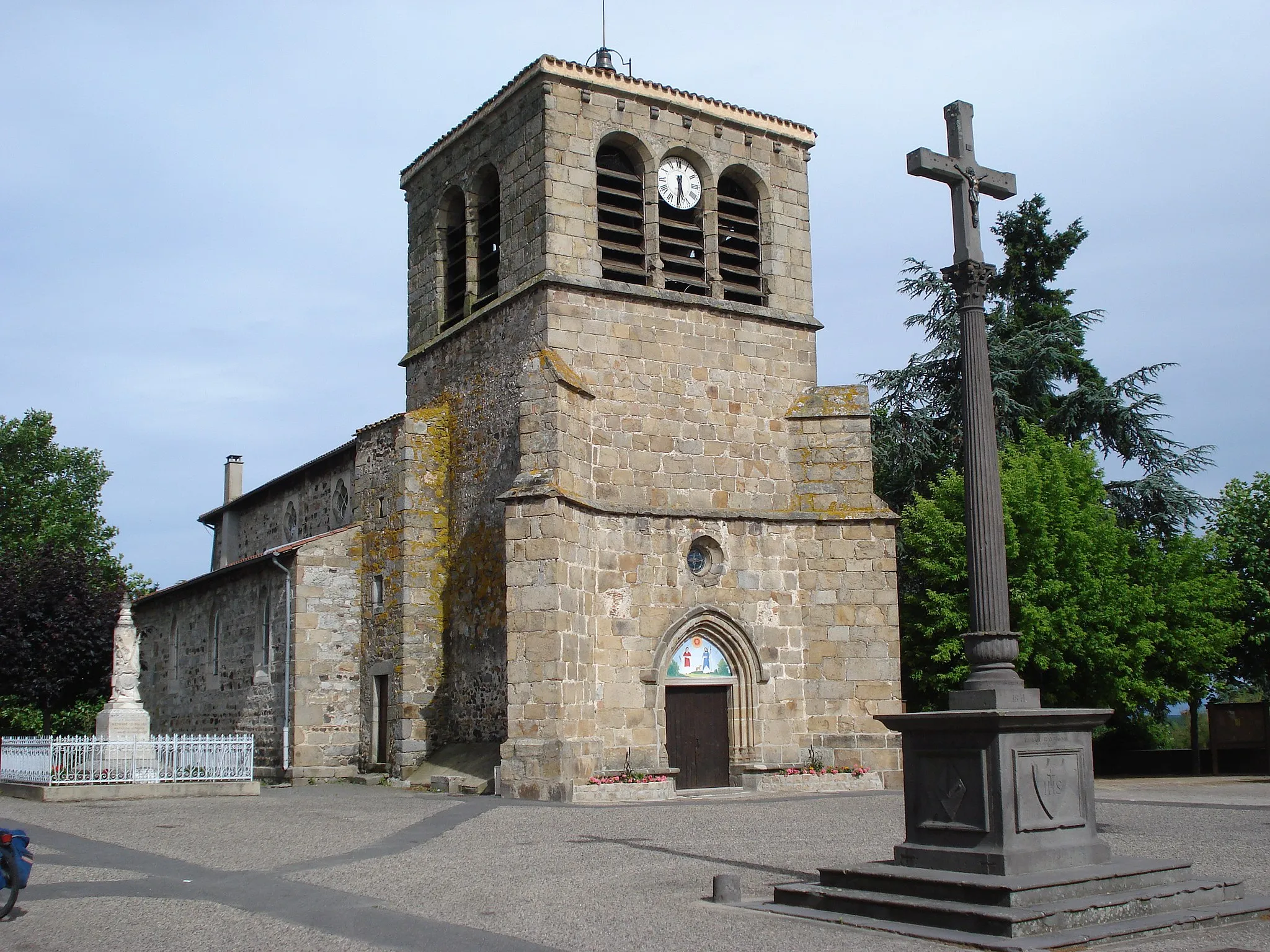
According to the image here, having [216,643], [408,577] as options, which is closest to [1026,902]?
[408,577]

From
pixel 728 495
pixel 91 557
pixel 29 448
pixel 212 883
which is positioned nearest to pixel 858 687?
pixel 728 495

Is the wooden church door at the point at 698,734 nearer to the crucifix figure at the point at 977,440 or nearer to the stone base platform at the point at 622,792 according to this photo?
the stone base platform at the point at 622,792

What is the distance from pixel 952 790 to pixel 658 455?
1229 centimetres

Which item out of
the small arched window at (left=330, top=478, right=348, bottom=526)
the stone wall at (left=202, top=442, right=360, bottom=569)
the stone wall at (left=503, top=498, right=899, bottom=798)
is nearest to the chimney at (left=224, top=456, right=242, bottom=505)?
the stone wall at (left=202, top=442, right=360, bottom=569)

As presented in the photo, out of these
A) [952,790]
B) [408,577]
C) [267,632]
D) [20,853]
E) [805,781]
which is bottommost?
[805,781]

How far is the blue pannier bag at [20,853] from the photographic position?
8.56m

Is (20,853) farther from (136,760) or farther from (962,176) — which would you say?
(136,760)

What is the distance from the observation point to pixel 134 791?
18156 millimetres

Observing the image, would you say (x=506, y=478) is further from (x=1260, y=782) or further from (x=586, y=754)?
(x=1260, y=782)

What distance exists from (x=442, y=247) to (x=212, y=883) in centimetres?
1595

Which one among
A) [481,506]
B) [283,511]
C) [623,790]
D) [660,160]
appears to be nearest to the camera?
[623,790]

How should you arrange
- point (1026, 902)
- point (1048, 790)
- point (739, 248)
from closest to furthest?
point (1026, 902) → point (1048, 790) → point (739, 248)

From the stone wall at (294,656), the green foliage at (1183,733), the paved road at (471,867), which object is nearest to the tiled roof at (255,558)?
the stone wall at (294,656)

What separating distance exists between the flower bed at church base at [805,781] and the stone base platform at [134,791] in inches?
293
